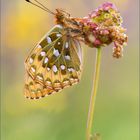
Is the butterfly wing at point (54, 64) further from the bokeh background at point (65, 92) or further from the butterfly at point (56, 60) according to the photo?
the bokeh background at point (65, 92)

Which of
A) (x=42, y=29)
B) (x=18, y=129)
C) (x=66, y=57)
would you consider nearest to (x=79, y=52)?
(x=66, y=57)

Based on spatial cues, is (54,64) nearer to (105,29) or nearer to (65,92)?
(105,29)

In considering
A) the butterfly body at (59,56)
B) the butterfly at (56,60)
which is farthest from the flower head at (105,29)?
the butterfly at (56,60)

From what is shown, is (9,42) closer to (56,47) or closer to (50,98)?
(50,98)

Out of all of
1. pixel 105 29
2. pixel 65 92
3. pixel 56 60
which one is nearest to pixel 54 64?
pixel 56 60

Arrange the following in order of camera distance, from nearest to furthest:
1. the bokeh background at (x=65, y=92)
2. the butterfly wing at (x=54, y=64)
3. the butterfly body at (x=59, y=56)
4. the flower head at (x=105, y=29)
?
the flower head at (x=105, y=29) < the butterfly body at (x=59, y=56) < the butterfly wing at (x=54, y=64) < the bokeh background at (x=65, y=92)

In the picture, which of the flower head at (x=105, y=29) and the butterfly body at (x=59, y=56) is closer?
the flower head at (x=105, y=29)

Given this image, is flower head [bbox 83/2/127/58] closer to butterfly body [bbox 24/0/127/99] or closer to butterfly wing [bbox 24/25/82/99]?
butterfly body [bbox 24/0/127/99]
